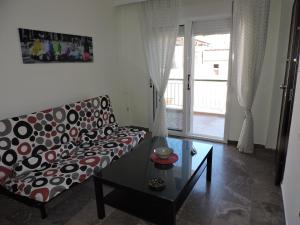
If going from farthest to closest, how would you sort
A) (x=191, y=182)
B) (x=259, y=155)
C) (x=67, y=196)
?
(x=259, y=155)
(x=67, y=196)
(x=191, y=182)

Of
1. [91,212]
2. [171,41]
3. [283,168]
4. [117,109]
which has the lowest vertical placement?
[91,212]

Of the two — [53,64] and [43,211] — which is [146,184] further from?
[53,64]

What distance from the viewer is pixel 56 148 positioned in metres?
2.38

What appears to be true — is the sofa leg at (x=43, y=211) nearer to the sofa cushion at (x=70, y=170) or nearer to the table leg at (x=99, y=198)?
the sofa cushion at (x=70, y=170)

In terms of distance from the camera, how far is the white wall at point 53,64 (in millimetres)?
2281

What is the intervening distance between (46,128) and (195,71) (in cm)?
254

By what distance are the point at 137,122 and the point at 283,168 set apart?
2.65 m

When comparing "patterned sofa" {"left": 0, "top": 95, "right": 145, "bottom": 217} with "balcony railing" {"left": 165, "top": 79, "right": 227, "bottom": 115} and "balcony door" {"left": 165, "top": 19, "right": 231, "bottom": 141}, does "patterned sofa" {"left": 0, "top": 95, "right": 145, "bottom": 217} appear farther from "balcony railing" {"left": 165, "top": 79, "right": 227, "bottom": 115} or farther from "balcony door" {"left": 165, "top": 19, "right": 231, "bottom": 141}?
"balcony railing" {"left": 165, "top": 79, "right": 227, "bottom": 115}

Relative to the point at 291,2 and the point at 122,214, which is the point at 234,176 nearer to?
the point at 122,214

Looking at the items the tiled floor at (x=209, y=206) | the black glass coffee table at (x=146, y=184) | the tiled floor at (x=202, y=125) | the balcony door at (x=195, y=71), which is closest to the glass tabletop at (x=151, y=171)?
the black glass coffee table at (x=146, y=184)

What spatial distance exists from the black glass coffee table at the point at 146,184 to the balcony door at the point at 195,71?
1.64 m

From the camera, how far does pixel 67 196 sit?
87.4 inches

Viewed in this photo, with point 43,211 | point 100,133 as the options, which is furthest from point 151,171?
point 100,133

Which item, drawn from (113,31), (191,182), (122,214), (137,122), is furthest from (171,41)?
(122,214)
